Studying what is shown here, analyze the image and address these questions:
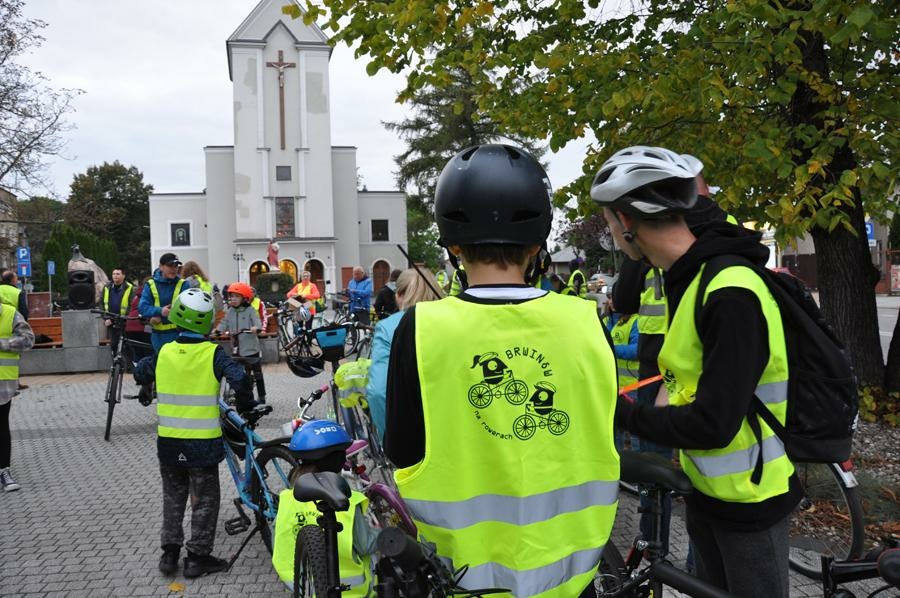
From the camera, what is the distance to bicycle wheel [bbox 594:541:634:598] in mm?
2752

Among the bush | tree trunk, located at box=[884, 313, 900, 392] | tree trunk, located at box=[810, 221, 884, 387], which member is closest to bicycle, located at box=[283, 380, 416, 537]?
tree trunk, located at box=[810, 221, 884, 387]

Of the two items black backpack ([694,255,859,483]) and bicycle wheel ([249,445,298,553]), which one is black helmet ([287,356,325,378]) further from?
black backpack ([694,255,859,483])

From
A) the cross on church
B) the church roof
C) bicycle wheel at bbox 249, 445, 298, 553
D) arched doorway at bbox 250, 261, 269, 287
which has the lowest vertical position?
bicycle wheel at bbox 249, 445, 298, 553

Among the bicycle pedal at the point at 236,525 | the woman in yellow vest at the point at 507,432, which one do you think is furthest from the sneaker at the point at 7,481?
the woman in yellow vest at the point at 507,432

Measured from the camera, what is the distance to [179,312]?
4398 millimetres

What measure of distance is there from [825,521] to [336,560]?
3255 mm

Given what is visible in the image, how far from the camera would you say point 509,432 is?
65.1 inches

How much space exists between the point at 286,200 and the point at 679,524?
50508 mm

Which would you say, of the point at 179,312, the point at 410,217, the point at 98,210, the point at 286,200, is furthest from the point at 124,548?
the point at 410,217

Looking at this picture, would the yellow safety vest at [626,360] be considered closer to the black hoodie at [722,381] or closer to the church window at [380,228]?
the black hoodie at [722,381]

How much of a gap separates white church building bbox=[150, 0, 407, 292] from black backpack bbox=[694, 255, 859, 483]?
49921mm

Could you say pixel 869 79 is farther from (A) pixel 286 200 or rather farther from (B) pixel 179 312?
(A) pixel 286 200

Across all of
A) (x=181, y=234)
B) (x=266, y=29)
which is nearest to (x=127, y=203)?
(x=181, y=234)

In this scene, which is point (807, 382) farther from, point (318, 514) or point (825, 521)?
point (825, 521)
